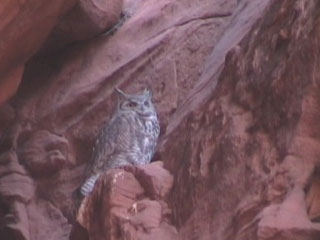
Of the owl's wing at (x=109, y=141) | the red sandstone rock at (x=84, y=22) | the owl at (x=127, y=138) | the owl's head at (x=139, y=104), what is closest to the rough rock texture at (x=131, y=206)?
the owl at (x=127, y=138)

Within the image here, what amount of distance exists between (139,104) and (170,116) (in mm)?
180

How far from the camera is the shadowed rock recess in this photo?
13.2ft

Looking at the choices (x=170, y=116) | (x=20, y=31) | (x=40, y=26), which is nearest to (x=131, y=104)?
(x=170, y=116)

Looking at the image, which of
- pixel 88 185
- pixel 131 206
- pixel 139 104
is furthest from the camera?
pixel 139 104

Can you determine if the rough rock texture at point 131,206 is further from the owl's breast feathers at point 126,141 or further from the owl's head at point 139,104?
the owl's head at point 139,104

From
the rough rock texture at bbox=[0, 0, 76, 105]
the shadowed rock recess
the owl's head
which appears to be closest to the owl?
the owl's head

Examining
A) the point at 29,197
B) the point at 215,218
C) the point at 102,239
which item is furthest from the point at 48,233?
the point at 215,218

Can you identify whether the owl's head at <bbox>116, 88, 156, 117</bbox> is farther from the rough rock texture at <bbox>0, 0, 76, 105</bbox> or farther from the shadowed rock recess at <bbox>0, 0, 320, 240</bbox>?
the rough rock texture at <bbox>0, 0, 76, 105</bbox>

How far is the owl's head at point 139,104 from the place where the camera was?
5660 millimetres

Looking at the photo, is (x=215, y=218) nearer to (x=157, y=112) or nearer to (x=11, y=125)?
(x=157, y=112)

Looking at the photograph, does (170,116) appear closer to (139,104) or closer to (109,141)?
(139,104)

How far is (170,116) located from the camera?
224 inches

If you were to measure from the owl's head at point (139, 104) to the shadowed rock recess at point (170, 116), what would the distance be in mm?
100

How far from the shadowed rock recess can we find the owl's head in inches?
3.9
